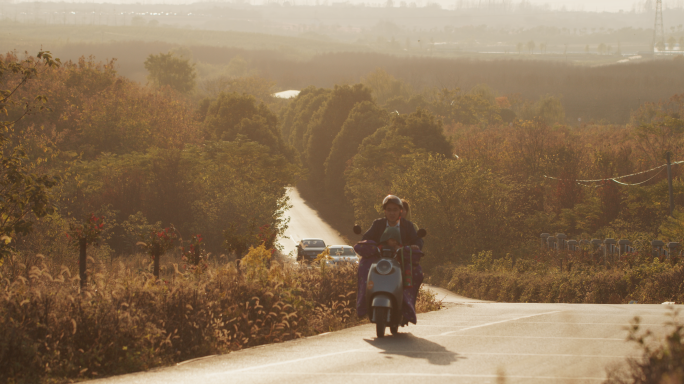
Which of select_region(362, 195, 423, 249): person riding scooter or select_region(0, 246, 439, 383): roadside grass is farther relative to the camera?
select_region(362, 195, 423, 249): person riding scooter

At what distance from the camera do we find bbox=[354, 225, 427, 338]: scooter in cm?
976

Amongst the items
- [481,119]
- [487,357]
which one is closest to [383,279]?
[487,357]

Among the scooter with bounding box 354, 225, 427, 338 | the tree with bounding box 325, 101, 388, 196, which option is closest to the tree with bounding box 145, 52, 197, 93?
the tree with bounding box 325, 101, 388, 196

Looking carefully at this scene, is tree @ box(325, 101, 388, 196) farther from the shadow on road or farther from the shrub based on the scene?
the shrub

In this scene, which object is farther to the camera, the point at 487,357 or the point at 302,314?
the point at 302,314

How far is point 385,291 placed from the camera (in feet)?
32.0

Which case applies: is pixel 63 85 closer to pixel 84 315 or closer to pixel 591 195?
pixel 591 195

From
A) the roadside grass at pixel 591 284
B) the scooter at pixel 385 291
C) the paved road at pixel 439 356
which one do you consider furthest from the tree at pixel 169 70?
the scooter at pixel 385 291

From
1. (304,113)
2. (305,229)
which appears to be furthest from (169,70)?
(305,229)

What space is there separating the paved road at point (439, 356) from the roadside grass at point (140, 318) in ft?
1.57

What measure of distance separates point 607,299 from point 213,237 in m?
35.7

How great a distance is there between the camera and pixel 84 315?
8.45 m

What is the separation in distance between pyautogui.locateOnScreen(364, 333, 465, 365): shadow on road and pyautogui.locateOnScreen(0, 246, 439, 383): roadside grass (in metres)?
1.70

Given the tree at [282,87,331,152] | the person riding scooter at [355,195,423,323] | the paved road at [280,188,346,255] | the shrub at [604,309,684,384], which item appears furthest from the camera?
the tree at [282,87,331,152]
